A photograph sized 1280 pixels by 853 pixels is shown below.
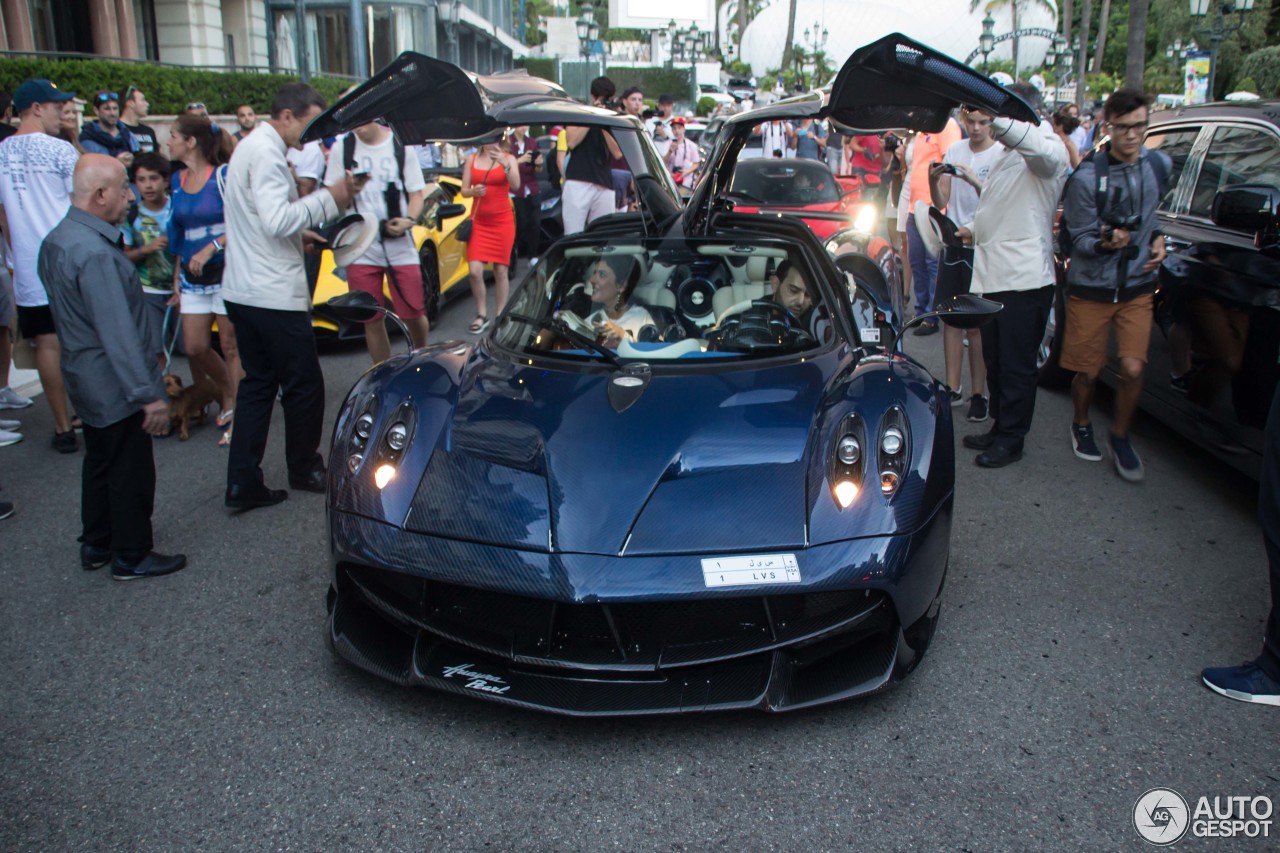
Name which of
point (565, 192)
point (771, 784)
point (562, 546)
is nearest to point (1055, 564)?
point (771, 784)

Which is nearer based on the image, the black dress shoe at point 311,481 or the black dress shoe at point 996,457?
the black dress shoe at point 311,481

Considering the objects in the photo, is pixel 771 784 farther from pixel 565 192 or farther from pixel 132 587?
pixel 565 192

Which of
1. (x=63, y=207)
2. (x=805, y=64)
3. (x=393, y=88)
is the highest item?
(x=805, y=64)

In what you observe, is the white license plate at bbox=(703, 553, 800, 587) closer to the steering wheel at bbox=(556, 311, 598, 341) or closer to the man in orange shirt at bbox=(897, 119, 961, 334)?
the steering wheel at bbox=(556, 311, 598, 341)

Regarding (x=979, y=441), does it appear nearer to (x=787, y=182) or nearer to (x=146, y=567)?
(x=146, y=567)

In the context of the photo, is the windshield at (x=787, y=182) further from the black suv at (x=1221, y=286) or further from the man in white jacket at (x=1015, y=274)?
the man in white jacket at (x=1015, y=274)

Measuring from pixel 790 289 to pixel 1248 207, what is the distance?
5.93ft

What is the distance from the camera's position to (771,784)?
8.74ft

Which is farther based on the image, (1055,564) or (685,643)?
(1055,564)

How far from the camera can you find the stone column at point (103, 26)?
1950cm

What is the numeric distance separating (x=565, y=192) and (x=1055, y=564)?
17.7 ft

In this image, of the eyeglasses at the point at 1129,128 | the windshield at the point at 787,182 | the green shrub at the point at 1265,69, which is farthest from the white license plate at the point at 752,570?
the green shrub at the point at 1265,69

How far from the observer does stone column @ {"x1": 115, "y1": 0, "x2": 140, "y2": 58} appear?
20609mm

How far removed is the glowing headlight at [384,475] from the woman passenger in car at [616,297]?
1.18m
